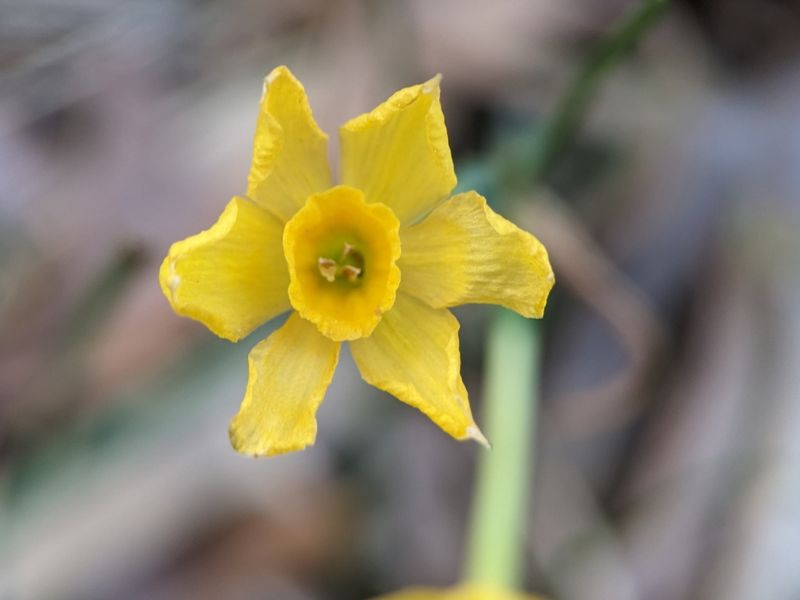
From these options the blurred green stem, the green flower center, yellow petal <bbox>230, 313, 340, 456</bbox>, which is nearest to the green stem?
the blurred green stem

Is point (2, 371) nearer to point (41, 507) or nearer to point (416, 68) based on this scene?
point (41, 507)

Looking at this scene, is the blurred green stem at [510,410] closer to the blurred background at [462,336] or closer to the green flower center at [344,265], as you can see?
the blurred background at [462,336]

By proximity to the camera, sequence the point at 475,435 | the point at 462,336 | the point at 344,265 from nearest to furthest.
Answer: the point at 475,435, the point at 344,265, the point at 462,336

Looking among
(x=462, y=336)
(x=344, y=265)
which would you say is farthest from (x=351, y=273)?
(x=462, y=336)

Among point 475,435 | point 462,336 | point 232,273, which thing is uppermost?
point 232,273

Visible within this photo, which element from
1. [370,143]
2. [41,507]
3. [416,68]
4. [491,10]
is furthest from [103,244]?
[370,143]

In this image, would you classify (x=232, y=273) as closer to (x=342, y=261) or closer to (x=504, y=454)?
(x=342, y=261)
